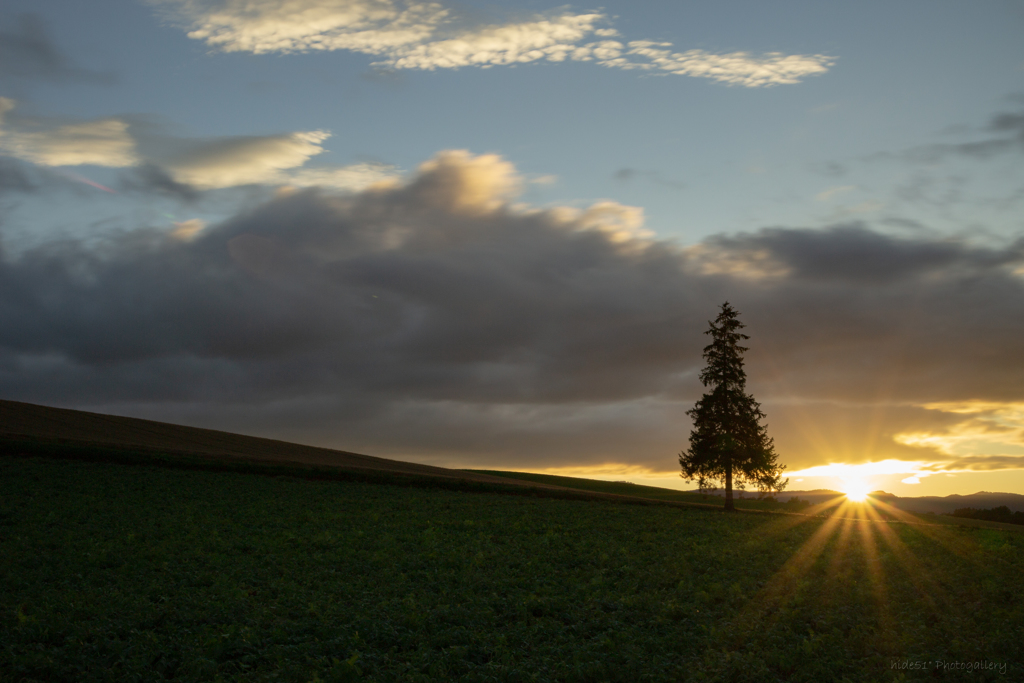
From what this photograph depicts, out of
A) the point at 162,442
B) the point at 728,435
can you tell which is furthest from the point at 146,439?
the point at 728,435

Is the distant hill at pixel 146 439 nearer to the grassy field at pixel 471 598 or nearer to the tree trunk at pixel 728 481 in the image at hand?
the tree trunk at pixel 728 481

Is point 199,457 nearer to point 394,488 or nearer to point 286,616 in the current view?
point 394,488

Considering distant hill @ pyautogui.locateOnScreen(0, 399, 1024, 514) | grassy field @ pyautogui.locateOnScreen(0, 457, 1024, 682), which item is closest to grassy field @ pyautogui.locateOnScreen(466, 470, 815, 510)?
distant hill @ pyautogui.locateOnScreen(0, 399, 1024, 514)

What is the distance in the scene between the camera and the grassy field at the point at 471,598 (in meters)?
13.3

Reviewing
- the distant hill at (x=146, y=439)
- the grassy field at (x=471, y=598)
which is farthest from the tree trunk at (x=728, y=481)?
the grassy field at (x=471, y=598)

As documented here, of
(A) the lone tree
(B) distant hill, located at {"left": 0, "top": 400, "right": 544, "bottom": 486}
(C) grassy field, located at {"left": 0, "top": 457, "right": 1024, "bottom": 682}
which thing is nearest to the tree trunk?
(A) the lone tree

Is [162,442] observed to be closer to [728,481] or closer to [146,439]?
[146,439]

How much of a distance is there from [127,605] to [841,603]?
1911 centimetres

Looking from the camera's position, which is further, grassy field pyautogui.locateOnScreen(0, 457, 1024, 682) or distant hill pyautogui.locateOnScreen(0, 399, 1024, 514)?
distant hill pyautogui.locateOnScreen(0, 399, 1024, 514)

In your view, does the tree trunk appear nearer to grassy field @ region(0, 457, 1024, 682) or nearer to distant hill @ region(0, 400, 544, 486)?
distant hill @ region(0, 400, 544, 486)

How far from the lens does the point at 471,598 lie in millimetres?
18500

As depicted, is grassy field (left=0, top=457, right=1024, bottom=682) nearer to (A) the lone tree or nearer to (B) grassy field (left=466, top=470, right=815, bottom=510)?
(A) the lone tree

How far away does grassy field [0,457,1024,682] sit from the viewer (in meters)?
13.3

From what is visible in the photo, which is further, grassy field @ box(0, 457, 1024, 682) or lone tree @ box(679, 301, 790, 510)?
lone tree @ box(679, 301, 790, 510)
